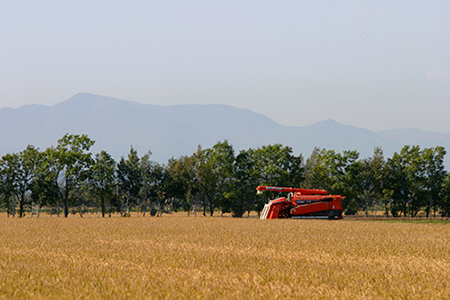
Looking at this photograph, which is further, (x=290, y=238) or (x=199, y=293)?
(x=290, y=238)

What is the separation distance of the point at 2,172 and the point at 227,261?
6660cm

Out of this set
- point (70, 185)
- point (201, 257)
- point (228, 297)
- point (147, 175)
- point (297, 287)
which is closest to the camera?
point (228, 297)

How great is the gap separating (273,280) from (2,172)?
70.1 m

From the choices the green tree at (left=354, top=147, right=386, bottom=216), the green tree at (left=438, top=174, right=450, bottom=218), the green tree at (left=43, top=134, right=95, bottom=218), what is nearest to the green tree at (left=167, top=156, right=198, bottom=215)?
the green tree at (left=43, top=134, right=95, bottom=218)

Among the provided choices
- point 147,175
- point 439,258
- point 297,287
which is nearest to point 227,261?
point 297,287

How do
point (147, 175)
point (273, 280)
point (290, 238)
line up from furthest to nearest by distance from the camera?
point (147, 175) < point (290, 238) < point (273, 280)

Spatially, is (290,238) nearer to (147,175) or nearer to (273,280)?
(273,280)

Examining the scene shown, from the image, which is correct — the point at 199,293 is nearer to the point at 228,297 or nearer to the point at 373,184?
the point at 228,297

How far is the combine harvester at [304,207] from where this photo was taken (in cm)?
4759

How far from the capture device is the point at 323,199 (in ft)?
159

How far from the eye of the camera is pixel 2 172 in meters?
72.1

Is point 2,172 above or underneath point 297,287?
above

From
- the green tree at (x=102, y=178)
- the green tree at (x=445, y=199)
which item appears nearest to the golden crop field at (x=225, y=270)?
the green tree at (x=102, y=178)

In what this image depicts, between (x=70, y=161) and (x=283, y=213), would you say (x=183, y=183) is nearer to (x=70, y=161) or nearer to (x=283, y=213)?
(x=70, y=161)
